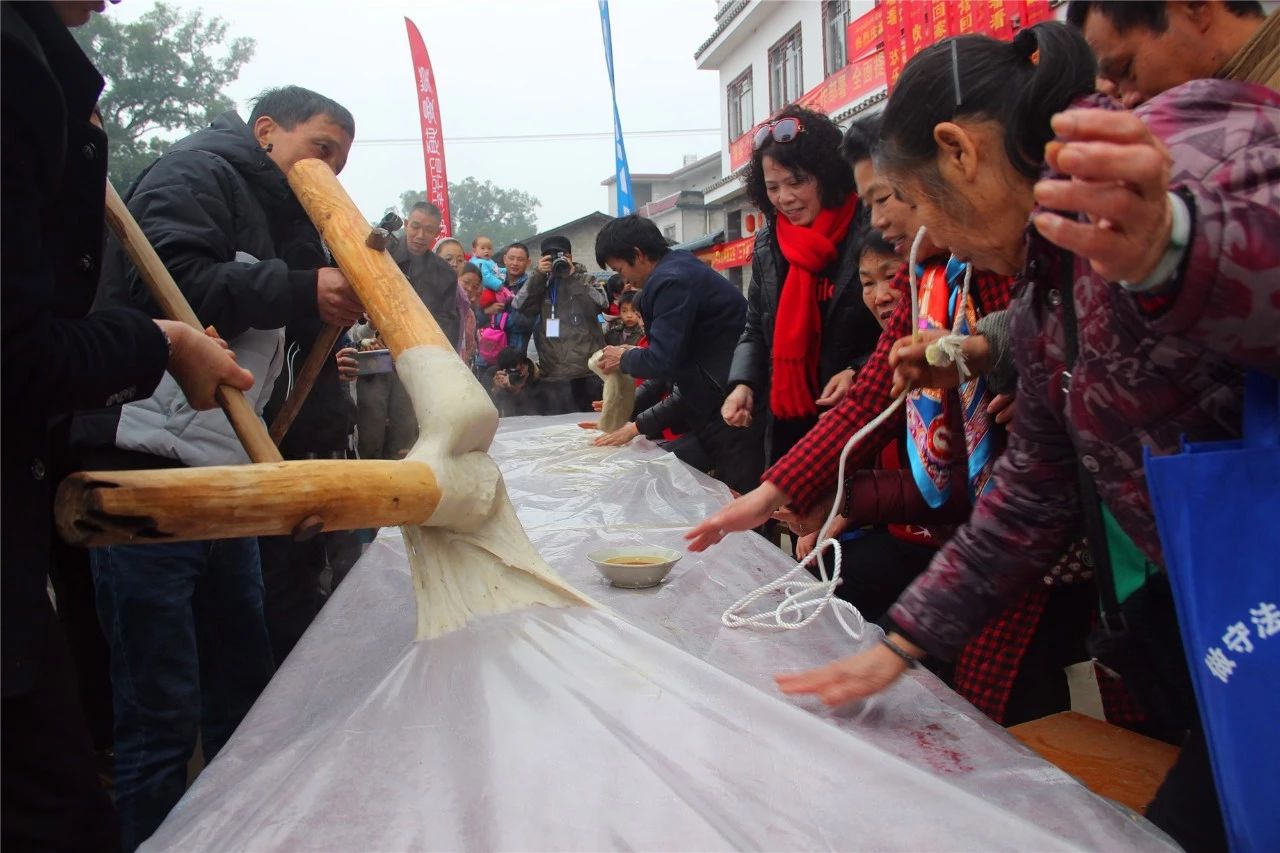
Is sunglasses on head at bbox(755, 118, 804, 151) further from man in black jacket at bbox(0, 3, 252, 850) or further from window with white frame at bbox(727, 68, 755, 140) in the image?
window with white frame at bbox(727, 68, 755, 140)

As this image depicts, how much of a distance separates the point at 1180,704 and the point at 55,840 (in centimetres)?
127

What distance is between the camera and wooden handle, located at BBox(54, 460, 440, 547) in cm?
78

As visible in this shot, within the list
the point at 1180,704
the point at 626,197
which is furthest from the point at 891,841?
the point at 626,197

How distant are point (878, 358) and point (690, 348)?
1.57 meters

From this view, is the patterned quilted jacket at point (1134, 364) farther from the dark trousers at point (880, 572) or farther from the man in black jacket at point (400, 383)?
the man in black jacket at point (400, 383)

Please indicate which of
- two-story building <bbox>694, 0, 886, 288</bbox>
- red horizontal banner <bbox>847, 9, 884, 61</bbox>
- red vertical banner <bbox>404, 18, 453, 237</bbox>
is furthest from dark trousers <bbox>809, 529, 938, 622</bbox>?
red vertical banner <bbox>404, 18, 453, 237</bbox>

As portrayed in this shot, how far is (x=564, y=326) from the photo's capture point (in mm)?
5625

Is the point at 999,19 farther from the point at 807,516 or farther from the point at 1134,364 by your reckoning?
the point at 1134,364

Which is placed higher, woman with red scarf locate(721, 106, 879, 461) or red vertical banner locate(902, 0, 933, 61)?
red vertical banner locate(902, 0, 933, 61)

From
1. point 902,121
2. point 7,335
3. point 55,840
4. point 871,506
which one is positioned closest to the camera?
point 7,335

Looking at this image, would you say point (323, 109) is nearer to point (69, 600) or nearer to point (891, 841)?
point (69, 600)

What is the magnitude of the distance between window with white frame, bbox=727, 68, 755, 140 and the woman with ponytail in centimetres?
1392

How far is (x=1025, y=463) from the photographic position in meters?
1.04

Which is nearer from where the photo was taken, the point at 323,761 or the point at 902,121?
the point at 323,761
